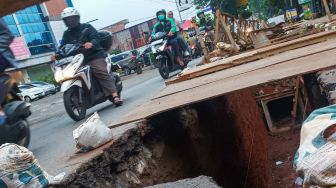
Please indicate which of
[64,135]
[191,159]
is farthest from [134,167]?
[64,135]

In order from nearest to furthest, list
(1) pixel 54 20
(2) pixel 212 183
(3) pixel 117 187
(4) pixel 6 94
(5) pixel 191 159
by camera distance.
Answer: (2) pixel 212 183, (3) pixel 117 187, (5) pixel 191 159, (4) pixel 6 94, (1) pixel 54 20

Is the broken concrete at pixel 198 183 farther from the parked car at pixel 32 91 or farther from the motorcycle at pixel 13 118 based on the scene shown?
the parked car at pixel 32 91

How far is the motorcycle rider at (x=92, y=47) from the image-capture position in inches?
230

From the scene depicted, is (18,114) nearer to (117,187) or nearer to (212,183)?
(117,187)

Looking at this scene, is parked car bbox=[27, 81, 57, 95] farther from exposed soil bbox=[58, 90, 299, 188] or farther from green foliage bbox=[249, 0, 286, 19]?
exposed soil bbox=[58, 90, 299, 188]

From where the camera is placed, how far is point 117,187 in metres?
2.57

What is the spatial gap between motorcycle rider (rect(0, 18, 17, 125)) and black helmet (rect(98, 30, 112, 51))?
2.52 meters

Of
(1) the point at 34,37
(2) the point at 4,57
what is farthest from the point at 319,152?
(1) the point at 34,37

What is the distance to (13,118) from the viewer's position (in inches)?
148

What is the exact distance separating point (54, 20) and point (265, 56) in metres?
26.4

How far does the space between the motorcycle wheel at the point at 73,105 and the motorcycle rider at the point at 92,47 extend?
1.40 ft

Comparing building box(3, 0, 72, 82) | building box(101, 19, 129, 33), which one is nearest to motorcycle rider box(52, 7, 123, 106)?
building box(3, 0, 72, 82)

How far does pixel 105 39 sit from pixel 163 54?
3.24 meters

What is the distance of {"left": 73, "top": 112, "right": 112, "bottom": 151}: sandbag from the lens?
278cm
